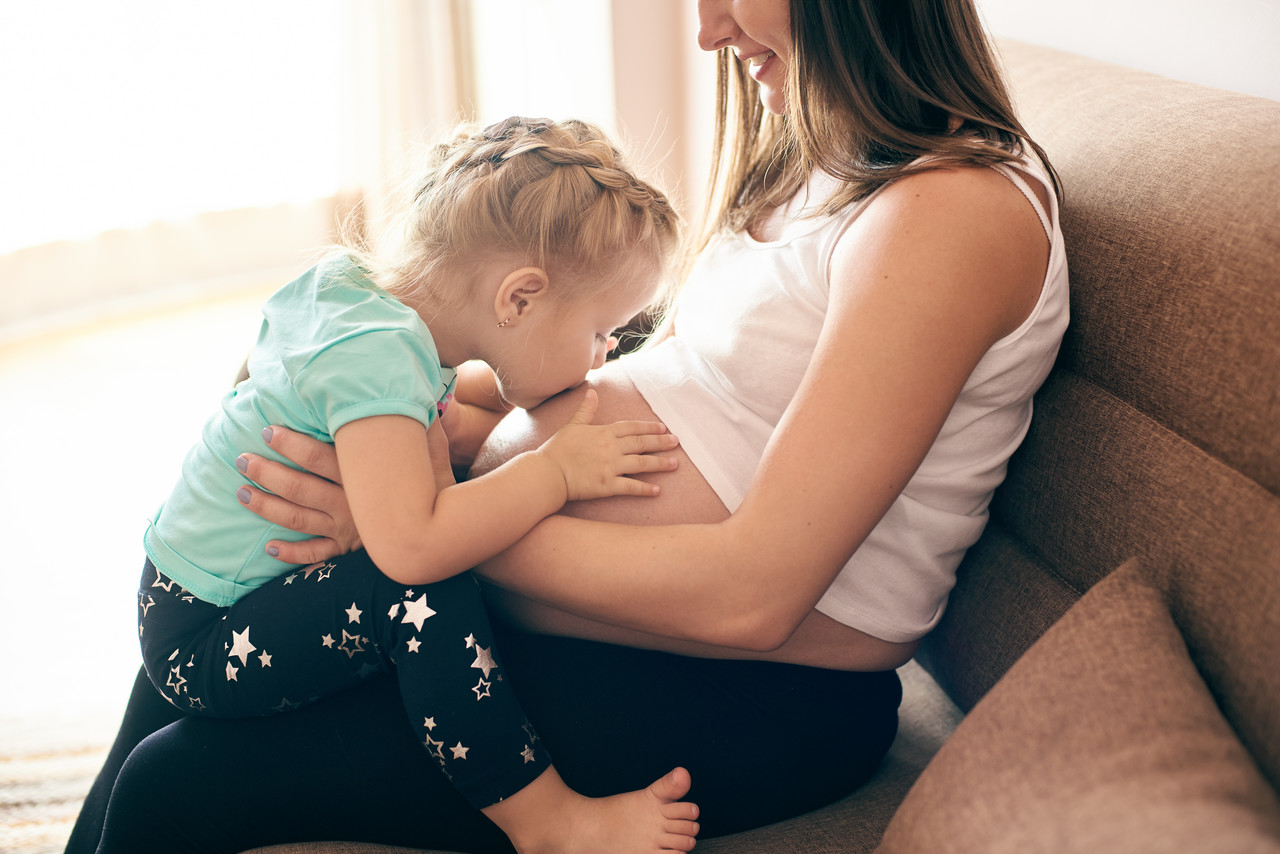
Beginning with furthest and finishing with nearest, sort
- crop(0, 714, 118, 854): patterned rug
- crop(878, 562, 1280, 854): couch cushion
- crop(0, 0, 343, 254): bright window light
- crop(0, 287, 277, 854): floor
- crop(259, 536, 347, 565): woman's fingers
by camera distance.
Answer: crop(0, 0, 343, 254): bright window light
crop(0, 287, 277, 854): floor
crop(0, 714, 118, 854): patterned rug
crop(259, 536, 347, 565): woman's fingers
crop(878, 562, 1280, 854): couch cushion

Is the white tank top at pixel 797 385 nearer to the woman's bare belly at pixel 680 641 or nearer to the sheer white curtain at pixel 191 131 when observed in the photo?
the woman's bare belly at pixel 680 641

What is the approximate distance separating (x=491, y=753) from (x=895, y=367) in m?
0.53

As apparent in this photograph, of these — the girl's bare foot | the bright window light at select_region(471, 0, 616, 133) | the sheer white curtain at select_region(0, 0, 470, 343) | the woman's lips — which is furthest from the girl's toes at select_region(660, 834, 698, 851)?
the sheer white curtain at select_region(0, 0, 470, 343)

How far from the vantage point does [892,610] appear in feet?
3.38

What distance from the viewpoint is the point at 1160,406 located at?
2.91 feet

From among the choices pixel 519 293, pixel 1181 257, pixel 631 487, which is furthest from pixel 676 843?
pixel 1181 257

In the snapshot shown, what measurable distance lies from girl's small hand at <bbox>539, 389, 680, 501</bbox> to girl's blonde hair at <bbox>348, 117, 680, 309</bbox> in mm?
167

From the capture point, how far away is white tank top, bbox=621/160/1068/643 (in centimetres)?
95

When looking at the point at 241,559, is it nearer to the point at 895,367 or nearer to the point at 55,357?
the point at 895,367

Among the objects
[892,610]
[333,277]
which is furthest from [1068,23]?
[333,277]

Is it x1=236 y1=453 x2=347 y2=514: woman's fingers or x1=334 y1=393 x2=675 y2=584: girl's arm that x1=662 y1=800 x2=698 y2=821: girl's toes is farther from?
x1=236 y1=453 x2=347 y2=514: woman's fingers

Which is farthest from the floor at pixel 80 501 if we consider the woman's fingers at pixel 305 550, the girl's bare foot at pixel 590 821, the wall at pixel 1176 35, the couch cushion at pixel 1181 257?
the wall at pixel 1176 35

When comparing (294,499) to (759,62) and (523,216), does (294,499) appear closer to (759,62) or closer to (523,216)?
(523,216)

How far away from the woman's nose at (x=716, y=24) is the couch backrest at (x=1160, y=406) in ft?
1.28
